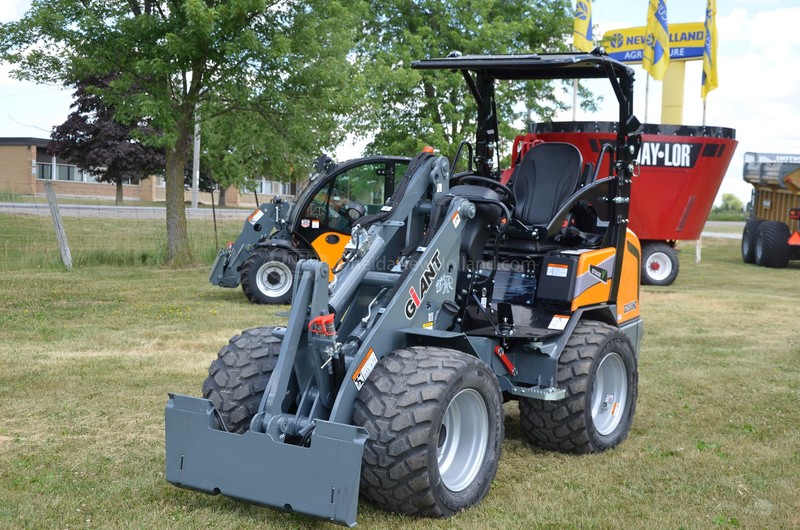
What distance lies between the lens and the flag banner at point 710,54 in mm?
24500

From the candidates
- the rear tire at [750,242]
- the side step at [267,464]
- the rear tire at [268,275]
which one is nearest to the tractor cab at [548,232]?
the side step at [267,464]

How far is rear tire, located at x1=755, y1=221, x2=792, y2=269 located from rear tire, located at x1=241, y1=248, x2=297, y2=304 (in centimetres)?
1403

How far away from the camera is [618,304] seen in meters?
6.76

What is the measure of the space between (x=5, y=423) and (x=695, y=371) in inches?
247

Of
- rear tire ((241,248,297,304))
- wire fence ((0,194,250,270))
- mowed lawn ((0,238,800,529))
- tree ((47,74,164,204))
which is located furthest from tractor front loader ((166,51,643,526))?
tree ((47,74,164,204))

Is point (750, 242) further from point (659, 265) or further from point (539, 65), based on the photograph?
point (539, 65)

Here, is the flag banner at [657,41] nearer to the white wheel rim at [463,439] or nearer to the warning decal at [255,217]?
the warning decal at [255,217]

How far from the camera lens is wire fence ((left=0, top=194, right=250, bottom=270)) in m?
18.1

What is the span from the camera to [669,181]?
1781cm

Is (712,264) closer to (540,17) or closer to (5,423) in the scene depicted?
(540,17)

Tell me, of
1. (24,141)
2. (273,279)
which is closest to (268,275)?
(273,279)

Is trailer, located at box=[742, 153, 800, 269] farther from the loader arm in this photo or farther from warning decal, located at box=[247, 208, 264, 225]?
warning decal, located at box=[247, 208, 264, 225]

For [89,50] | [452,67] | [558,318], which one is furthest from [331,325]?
[89,50]

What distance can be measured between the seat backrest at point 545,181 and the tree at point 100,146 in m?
40.0
